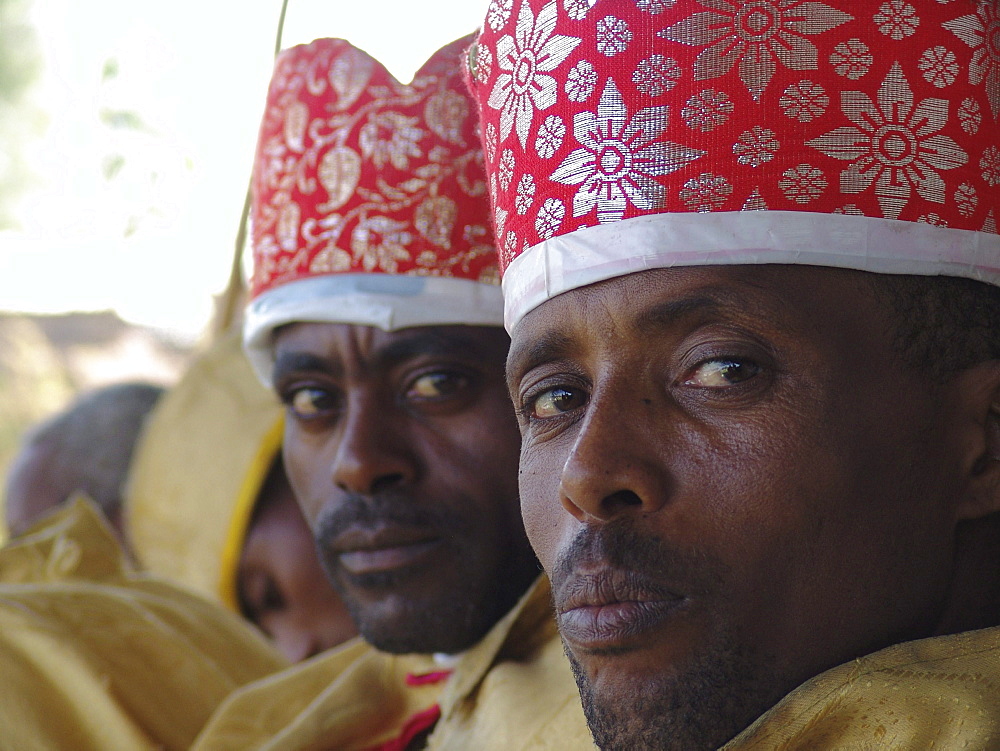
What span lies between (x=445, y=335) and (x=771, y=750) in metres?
1.10

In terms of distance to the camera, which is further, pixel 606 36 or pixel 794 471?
pixel 606 36

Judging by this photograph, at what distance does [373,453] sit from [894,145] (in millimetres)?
1097

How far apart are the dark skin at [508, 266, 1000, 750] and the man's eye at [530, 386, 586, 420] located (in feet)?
0.41

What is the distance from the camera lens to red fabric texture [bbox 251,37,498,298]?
2238 millimetres

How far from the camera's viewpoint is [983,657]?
49.4 inches

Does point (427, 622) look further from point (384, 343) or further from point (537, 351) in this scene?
point (537, 351)

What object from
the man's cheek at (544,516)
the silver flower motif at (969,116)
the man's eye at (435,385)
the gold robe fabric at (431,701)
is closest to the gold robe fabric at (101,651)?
the gold robe fabric at (431,701)

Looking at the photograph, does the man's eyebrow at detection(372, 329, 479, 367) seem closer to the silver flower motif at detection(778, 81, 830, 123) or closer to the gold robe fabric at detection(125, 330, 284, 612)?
the silver flower motif at detection(778, 81, 830, 123)

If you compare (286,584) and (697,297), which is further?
(286,584)

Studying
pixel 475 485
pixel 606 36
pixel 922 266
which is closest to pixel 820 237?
pixel 922 266

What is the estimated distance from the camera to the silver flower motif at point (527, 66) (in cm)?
152

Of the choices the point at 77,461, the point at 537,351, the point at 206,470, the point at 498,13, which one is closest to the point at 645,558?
the point at 537,351

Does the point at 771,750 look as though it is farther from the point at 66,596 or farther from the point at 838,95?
the point at 66,596

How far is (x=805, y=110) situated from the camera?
1.37 meters
